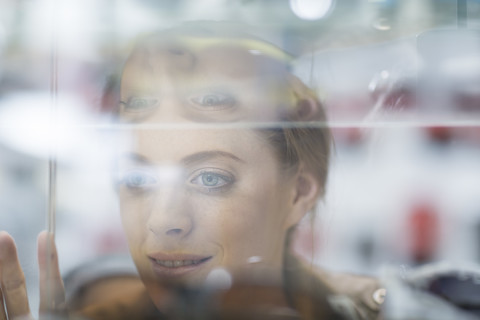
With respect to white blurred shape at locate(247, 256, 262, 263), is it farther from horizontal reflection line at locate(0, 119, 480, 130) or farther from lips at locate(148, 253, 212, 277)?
horizontal reflection line at locate(0, 119, 480, 130)

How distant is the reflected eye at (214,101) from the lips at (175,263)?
19.2 inches

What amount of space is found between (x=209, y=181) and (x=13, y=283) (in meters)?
0.77

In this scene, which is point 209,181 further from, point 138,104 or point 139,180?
point 138,104

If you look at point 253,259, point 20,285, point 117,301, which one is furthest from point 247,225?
point 20,285

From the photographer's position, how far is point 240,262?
65.3 inches

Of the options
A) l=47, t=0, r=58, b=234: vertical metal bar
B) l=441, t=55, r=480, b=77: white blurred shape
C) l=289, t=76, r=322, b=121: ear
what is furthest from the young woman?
l=441, t=55, r=480, b=77: white blurred shape

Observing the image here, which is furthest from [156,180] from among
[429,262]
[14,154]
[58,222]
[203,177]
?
[429,262]

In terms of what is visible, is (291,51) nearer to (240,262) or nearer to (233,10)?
(233,10)

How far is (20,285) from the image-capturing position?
175 cm

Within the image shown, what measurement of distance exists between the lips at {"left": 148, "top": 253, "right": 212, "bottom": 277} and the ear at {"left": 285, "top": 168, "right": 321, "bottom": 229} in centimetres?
30

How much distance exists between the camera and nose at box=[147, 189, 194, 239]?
64.7 inches

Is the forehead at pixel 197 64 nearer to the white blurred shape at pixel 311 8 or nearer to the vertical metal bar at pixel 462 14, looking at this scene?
the white blurred shape at pixel 311 8

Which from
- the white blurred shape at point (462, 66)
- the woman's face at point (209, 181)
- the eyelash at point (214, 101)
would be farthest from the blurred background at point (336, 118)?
the eyelash at point (214, 101)

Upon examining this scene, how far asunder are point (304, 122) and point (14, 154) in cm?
98
